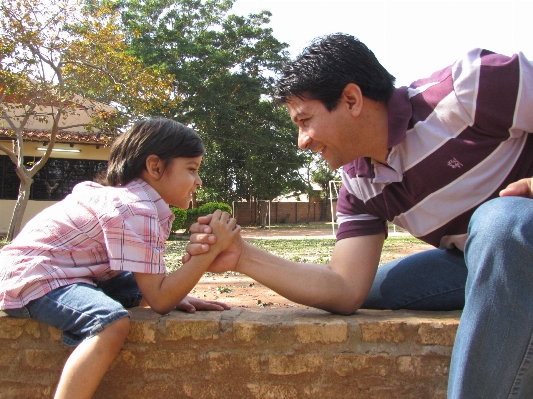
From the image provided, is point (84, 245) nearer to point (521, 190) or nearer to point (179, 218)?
point (521, 190)

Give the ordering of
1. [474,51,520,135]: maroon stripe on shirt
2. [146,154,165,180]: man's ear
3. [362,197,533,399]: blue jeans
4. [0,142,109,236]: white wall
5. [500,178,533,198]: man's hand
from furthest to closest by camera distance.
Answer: [0,142,109,236]: white wall → [146,154,165,180]: man's ear → [474,51,520,135]: maroon stripe on shirt → [500,178,533,198]: man's hand → [362,197,533,399]: blue jeans

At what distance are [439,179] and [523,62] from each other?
48 centimetres

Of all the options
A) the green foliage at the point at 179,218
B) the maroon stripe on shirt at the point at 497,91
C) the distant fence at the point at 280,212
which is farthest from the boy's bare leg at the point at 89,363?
the distant fence at the point at 280,212

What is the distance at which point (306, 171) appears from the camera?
37750 millimetres

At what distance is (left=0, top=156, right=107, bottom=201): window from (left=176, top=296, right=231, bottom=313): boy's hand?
13.7m

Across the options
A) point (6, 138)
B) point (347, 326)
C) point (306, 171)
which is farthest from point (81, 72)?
point (306, 171)

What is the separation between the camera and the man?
5.71 feet

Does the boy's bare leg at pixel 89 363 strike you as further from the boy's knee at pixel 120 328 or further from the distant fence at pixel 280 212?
the distant fence at pixel 280 212

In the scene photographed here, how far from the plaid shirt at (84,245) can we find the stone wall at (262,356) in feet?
0.94

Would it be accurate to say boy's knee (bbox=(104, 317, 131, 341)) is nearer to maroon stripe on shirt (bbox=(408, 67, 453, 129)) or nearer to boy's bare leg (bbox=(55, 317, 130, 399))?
boy's bare leg (bbox=(55, 317, 130, 399))

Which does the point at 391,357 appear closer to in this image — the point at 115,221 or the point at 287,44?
the point at 115,221

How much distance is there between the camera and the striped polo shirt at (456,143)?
1.76 metres

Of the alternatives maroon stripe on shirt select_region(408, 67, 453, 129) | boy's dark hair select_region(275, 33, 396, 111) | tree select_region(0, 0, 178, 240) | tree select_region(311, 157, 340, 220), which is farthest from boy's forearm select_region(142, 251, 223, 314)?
tree select_region(311, 157, 340, 220)

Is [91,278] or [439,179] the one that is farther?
[91,278]
